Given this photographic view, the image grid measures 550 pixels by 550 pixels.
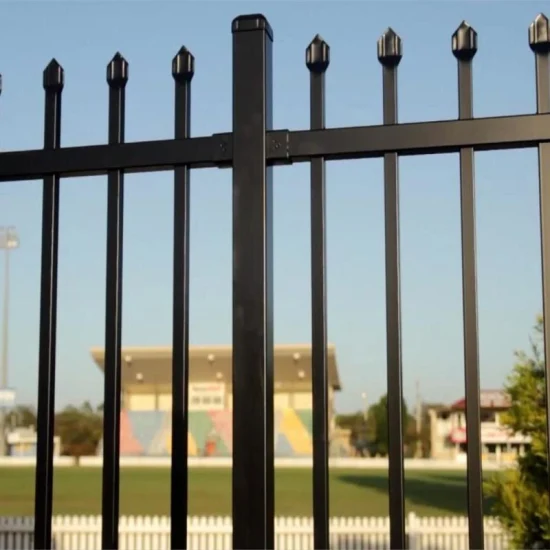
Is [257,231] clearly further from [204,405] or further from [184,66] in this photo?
[204,405]

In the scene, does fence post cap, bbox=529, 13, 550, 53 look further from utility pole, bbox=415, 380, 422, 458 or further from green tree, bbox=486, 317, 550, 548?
utility pole, bbox=415, 380, 422, 458

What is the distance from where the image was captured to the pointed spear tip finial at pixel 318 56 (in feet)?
A: 5.24

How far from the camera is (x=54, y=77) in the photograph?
68.2 inches

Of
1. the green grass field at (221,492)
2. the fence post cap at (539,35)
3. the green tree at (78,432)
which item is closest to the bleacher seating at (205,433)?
the green grass field at (221,492)

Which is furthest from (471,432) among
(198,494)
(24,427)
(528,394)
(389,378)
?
(24,427)

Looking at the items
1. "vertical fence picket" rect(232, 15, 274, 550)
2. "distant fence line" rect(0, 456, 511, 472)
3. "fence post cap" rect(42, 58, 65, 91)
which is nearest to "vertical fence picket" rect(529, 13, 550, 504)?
"vertical fence picket" rect(232, 15, 274, 550)

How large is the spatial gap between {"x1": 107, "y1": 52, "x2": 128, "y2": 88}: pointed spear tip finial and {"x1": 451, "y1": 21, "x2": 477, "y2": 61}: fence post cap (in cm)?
61

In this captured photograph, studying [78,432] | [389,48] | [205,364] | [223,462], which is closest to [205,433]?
[223,462]

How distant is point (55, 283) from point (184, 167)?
327mm

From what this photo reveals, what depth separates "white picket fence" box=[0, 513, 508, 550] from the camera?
957cm

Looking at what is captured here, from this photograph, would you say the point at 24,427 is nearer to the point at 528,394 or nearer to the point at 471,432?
the point at 528,394

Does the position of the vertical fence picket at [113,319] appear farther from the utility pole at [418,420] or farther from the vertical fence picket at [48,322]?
the utility pole at [418,420]

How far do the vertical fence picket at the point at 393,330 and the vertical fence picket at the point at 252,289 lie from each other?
21cm

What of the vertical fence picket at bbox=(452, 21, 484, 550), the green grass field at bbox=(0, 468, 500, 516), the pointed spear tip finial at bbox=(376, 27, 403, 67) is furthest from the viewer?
the green grass field at bbox=(0, 468, 500, 516)
